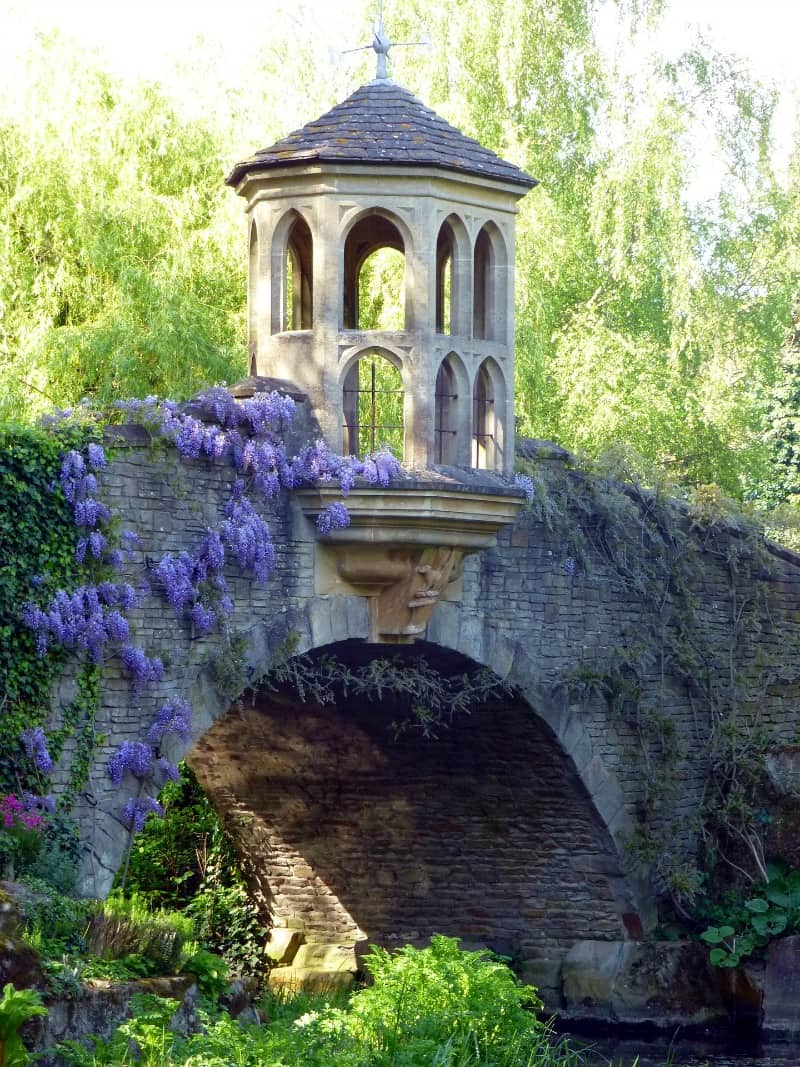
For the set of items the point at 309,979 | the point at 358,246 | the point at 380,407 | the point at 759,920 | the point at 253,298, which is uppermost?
the point at 358,246

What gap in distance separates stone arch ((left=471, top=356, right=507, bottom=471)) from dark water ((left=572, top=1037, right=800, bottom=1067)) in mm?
3885

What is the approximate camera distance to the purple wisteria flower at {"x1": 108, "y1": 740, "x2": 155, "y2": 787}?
10.7 metres

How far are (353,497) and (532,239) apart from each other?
245 inches

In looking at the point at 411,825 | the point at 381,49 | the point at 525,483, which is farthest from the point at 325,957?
the point at 381,49

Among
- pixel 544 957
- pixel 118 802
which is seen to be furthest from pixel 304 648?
pixel 544 957

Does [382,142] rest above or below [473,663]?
above

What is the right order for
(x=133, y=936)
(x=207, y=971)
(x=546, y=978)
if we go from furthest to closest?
(x=546, y=978) → (x=207, y=971) → (x=133, y=936)

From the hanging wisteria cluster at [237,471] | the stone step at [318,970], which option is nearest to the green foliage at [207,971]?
the hanging wisteria cluster at [237,471]

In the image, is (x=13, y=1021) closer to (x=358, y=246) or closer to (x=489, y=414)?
(x=489, y=414)

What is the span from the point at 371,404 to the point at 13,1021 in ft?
30.7

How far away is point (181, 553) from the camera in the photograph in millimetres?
11180

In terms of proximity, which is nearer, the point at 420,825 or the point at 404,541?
the point at 404,541

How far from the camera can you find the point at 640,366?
17750 millimetres

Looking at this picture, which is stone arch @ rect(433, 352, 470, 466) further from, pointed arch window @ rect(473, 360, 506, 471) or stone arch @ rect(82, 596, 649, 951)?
stone arch @ rect(82, 596, 649, 951)
